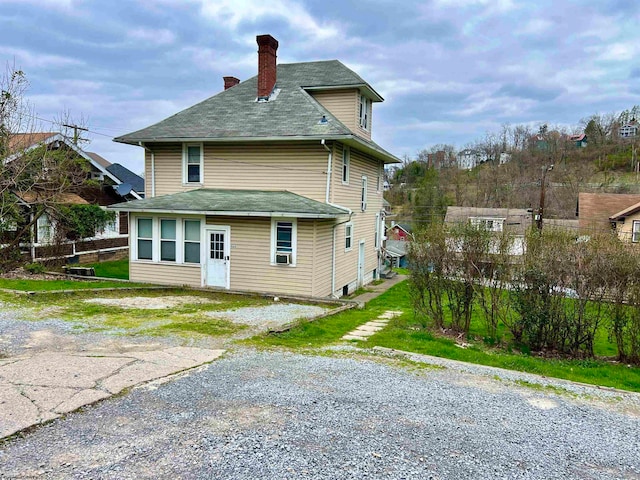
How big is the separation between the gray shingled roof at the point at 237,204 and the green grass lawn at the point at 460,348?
385 cm

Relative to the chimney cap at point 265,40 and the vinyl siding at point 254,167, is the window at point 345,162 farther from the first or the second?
the chimney cap at point 265,40

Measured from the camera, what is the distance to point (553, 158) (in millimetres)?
57125

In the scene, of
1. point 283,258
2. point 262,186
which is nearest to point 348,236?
point 262,186

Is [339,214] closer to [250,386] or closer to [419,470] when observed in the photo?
[250,386]

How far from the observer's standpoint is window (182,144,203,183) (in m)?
16.8

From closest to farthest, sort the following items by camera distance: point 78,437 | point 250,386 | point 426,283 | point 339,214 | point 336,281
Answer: point 78,437 < point 250,386 < point 426,283 < point 339,214 < point 336,281

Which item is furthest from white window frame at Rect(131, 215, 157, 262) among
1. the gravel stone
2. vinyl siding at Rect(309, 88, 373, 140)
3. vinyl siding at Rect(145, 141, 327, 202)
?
vinyl siding at Rect(309, 88, 373, 140)

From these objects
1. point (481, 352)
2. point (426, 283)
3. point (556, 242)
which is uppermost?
point (556, 242)

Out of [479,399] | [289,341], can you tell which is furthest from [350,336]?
[479,399]

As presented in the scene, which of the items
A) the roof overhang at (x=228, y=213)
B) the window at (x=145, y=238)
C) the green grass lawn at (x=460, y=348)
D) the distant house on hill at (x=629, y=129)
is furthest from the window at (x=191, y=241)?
the distant house on hill at (x=629, y=129)

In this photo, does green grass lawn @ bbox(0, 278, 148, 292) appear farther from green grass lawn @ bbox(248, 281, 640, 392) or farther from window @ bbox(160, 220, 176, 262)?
green grass lawn @ bbox(248, 281, 640, 392)

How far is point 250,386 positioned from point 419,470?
2569 millimetres

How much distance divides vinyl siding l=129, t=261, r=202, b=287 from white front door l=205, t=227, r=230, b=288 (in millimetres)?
425

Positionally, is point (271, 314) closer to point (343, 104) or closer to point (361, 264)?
point (361, 264)
